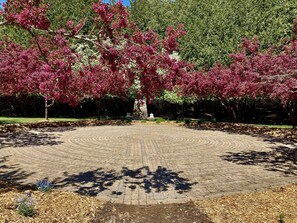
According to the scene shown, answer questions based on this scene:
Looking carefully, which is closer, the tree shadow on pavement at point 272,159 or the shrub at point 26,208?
the shrub at point 26,208

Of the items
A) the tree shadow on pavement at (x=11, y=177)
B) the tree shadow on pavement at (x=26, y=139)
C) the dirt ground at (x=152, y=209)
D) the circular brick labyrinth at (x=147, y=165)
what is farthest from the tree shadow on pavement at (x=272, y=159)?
the tree shadow on pavement at (x=26, y=139)

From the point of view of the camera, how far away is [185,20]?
34.9m

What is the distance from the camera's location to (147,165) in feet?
32.8

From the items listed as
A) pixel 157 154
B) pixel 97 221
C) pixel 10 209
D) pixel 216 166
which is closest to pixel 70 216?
pixel 97 221

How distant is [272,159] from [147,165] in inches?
201

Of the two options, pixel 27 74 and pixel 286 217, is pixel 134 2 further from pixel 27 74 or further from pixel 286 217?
pixel 286 217

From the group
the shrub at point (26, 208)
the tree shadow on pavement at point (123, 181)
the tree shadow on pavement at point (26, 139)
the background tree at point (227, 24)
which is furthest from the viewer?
the background tree at point (227, 24)

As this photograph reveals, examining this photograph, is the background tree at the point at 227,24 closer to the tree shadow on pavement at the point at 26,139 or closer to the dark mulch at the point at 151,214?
the tree shadow on pavement at the point at 26,139

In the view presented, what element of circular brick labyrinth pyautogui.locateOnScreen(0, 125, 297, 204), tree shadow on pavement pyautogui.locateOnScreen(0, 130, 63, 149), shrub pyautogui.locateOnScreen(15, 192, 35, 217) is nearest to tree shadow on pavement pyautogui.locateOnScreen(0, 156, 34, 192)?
circular brick labyrinth pyautogui.locateOnScreen(0, 125, 297, 204)

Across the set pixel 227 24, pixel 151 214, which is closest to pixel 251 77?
pixel 151 214

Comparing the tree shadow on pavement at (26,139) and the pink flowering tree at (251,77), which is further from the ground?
the pink flowering tree at (251,77)

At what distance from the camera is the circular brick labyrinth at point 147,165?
745 centimetres

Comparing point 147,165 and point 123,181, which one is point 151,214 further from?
point 147,165

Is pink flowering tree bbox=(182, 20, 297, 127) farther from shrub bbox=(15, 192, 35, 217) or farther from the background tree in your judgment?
the background tree
